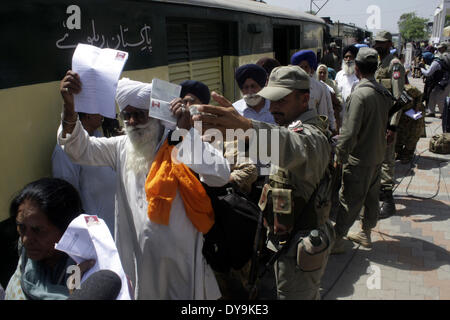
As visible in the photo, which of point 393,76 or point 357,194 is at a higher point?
point 393,76

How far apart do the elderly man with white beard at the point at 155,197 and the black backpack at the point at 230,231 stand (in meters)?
0.07

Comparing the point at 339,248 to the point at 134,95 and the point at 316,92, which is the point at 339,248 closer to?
the point at 316,92

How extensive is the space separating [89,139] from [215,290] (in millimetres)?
1118

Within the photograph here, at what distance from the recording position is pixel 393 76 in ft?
15.6

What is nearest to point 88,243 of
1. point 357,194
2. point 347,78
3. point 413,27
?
point 357,194

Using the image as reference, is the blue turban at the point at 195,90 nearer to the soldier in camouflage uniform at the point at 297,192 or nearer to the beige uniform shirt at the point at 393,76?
the soldier in camouflage uniform at the point at 297,192

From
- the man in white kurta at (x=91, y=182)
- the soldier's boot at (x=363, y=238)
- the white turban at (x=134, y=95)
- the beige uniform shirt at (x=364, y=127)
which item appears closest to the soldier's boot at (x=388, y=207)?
the soldier's boot at (x=363, y=238)

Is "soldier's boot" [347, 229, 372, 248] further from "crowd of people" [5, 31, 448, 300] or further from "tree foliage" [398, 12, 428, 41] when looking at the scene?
"tree foliage" [398, 12, 428, 41]

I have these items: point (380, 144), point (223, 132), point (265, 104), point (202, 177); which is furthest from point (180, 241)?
point (380, 144)

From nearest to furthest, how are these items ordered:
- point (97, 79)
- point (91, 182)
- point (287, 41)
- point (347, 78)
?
point (97, 79) < point (91, 182) < point (347, 78) < point (287, 41)

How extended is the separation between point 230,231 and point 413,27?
9004 cm

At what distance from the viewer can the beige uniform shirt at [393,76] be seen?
14.9ft

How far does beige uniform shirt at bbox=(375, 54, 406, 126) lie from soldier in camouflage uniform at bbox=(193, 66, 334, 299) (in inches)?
101

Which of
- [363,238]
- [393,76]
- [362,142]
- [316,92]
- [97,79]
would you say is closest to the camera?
[97,79]
